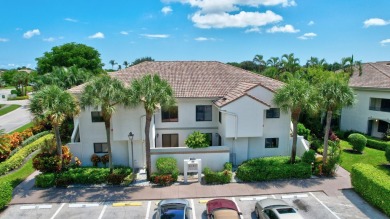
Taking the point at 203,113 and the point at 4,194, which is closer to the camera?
the point at 4,194

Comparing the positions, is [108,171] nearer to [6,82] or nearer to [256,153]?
[256,153]

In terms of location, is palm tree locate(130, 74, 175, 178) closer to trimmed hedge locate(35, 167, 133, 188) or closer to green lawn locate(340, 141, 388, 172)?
trimmed hedge locate(35, 167, 133, 188)

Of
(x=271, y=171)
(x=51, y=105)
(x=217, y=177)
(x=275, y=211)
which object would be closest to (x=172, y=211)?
(x=275, y=211)

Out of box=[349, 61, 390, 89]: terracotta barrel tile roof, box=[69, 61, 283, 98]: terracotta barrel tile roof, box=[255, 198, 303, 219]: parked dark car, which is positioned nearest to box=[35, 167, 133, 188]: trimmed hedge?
box=[69, 61, 283, 98]: terracotta barrel tile roof

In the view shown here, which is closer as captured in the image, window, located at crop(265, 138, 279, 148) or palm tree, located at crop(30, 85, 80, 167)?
palm tree, located at crop(30, 85, 80, 167)

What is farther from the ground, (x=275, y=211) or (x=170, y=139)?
(x=170, y=139)

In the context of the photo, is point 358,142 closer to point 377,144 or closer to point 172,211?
point 377,144
